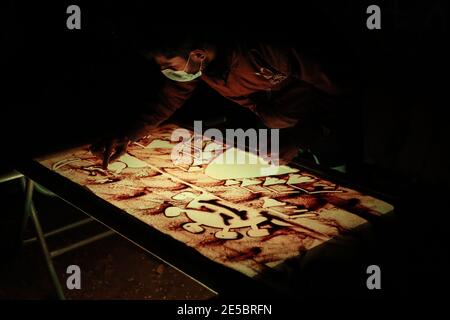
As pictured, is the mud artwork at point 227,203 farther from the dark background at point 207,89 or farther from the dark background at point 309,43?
the dark background at point 207,89

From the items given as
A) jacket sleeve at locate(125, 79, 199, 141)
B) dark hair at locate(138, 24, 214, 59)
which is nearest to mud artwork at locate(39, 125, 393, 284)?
jacket sleeve at locate(125, 79, 199, 141)

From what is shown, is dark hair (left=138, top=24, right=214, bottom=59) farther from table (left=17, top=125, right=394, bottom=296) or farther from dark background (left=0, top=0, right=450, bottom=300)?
table (left=17, top=125, right=394, bottom=296)

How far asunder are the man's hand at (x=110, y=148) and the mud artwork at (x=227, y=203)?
0.05 meters

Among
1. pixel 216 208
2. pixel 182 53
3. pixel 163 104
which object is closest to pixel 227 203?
pixel 216 208

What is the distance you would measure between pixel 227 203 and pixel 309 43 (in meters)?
0.98

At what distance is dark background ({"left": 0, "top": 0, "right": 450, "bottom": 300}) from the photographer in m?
2.33

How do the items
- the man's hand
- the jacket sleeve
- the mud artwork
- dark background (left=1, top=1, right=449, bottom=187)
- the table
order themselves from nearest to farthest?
the table → the mud artwork → dark background (left=1, top=1, right=449, bottom=187) → the man's hand → the jacket sleeve

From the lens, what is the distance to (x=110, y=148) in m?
2.80

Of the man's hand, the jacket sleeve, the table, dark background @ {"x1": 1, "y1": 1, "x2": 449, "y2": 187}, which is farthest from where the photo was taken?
the jacket sleeve

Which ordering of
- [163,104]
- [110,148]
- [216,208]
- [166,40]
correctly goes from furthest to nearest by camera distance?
[163,104] < [110,148] < [166,40] < [216,208]

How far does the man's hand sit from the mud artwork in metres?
0.05

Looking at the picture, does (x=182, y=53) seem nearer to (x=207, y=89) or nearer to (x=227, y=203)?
(x=227, y=203)

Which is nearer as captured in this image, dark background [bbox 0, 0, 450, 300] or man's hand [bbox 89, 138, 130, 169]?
dark background [bbox 0, 0, 450, 300]
